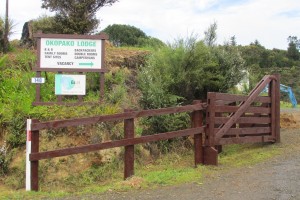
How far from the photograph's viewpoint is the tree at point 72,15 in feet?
50.2

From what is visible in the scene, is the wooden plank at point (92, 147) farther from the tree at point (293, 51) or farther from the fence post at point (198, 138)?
the tree at point (293, 51)

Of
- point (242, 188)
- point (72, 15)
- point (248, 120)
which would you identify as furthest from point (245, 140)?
point (72, 15)

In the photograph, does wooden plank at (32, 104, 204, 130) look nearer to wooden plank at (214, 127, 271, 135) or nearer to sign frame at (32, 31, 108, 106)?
wooden plank at (214, 127, 271, 135)

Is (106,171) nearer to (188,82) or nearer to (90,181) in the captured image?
(90,181)

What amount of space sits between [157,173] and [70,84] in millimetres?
3928

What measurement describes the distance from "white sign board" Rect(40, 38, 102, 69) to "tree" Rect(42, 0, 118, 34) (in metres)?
4.84

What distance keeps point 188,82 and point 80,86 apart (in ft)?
9.12

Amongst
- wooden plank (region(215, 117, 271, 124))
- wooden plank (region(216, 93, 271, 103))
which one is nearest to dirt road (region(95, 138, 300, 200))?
wooden plank (region(215, 117, 271, 124))

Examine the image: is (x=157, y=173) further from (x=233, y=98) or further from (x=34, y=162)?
(x=233, y=98)

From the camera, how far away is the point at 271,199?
5871mm

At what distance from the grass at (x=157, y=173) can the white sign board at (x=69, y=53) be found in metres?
3.15

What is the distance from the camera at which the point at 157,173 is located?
7.67m

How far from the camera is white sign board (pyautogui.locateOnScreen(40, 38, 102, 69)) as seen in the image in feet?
34.5

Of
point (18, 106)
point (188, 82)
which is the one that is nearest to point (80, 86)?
point (18, 106)
